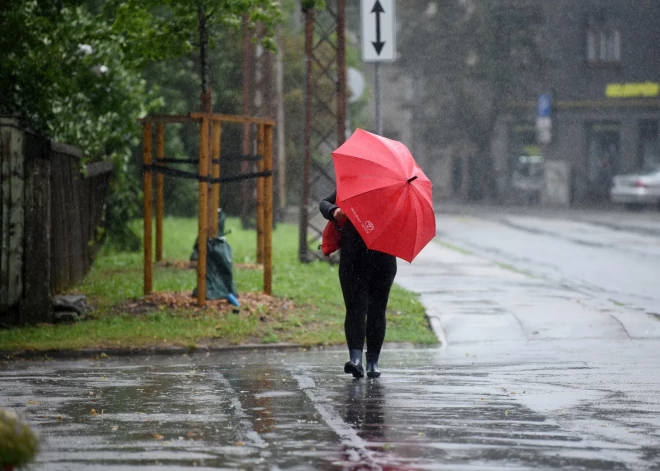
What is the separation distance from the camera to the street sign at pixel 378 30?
603 inches

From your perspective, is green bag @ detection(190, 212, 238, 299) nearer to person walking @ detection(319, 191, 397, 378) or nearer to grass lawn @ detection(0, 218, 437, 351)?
grass lawn @ detection(0, 218, 437, 351)

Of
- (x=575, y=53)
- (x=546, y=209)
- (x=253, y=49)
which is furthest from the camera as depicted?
A: (x=575, y=53)

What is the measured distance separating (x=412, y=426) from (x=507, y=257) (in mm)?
16348

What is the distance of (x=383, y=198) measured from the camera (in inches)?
361

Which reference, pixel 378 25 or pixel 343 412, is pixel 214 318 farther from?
pixel 343 412

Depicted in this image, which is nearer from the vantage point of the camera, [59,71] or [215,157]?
[215,157]

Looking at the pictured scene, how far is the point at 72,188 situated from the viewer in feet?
52.6

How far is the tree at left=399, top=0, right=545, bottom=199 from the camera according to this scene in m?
51.0

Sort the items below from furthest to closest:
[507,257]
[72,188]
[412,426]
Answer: [507,257] < [72,188] < [412,426]

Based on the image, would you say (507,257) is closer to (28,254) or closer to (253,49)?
(253,49)

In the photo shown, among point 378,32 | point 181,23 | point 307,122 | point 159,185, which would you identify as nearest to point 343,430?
point 181,23

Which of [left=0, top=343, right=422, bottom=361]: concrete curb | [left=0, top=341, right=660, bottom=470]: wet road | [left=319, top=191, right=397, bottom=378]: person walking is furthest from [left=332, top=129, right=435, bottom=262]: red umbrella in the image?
[left=0, top=343, right=422, bottom=361]: concrete curb

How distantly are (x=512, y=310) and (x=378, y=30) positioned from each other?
157 inches

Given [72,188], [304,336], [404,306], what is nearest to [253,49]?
[72,188]
